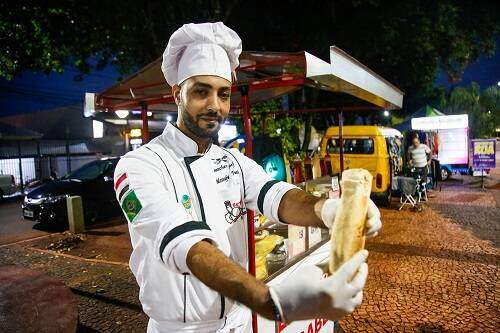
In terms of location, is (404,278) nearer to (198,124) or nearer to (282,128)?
(282,128)

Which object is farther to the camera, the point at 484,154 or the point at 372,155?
the point at 484,154

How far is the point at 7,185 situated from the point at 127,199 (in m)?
17.2

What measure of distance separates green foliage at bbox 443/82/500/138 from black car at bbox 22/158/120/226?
104 ft

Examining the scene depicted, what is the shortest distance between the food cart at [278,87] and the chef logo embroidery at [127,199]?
0.95m

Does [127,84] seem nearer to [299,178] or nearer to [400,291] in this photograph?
[299,178]

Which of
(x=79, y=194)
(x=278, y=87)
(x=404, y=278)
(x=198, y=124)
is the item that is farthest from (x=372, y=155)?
(x=198, y=124)

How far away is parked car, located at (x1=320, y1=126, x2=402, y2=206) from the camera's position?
1015 centimetres

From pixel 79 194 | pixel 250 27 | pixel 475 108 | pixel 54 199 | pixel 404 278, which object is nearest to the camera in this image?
pixel 404 278

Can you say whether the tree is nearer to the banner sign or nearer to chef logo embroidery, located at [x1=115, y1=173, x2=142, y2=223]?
the banner sign

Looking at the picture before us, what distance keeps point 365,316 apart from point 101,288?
3.92 meters

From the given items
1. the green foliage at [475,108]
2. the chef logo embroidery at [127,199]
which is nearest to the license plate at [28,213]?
the chef logo embroidery at [127,199]

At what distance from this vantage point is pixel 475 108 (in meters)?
33.6

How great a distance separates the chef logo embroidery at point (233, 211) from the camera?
1.79 meters

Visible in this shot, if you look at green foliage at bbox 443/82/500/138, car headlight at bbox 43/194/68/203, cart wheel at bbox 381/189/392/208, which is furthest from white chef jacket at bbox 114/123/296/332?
green foliage at bbox 443/82/500/138
